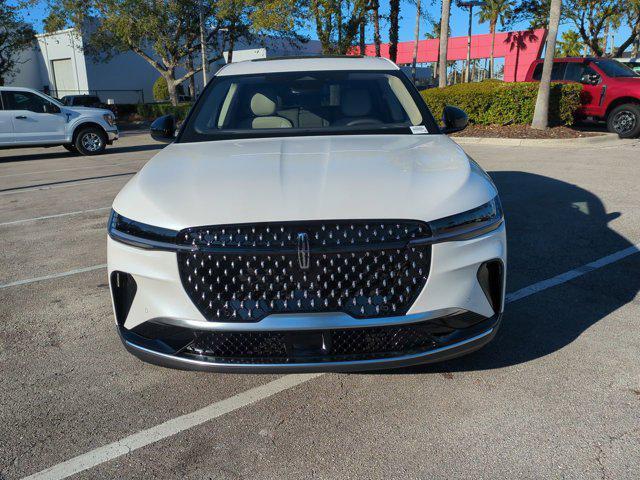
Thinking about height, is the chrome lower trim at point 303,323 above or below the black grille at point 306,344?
above

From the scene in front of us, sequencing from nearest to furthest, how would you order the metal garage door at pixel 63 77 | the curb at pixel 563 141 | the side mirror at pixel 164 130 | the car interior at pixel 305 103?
1. the car interior at pixel 305 103
2. the side mirror at pixel 164 130
3. the curb at pixel 563 141
4. the metal garage door at pixel 63 77

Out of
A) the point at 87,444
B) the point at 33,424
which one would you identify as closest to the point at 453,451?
the point at 87,444

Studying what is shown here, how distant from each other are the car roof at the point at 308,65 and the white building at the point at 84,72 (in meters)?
34.3

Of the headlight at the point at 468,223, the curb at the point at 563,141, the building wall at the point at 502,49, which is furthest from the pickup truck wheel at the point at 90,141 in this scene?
the building wall at the point at 502,49

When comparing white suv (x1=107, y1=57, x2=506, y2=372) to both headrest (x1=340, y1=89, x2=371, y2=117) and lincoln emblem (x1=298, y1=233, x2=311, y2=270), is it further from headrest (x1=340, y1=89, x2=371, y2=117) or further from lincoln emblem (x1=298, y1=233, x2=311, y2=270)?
headrest (x1=340, y1=89, x2=371, y2=117)

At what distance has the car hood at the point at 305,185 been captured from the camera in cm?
237

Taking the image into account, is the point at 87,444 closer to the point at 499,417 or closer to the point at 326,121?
the point at 499,417

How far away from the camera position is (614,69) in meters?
13.6

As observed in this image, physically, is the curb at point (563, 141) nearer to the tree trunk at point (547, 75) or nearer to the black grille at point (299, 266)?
the tree trunk at point (547, 75)

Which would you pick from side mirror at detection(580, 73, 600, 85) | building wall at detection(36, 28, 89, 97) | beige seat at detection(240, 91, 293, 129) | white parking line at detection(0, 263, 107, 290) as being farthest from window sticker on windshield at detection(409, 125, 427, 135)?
building wall at detection(36, 28, 89, 97)

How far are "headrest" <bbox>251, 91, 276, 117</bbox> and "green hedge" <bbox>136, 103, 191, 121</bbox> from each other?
24.6 meters

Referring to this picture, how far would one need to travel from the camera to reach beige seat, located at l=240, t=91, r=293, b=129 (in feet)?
13.1

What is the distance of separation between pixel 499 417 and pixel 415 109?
230 centimetres

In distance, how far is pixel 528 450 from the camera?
238cm
